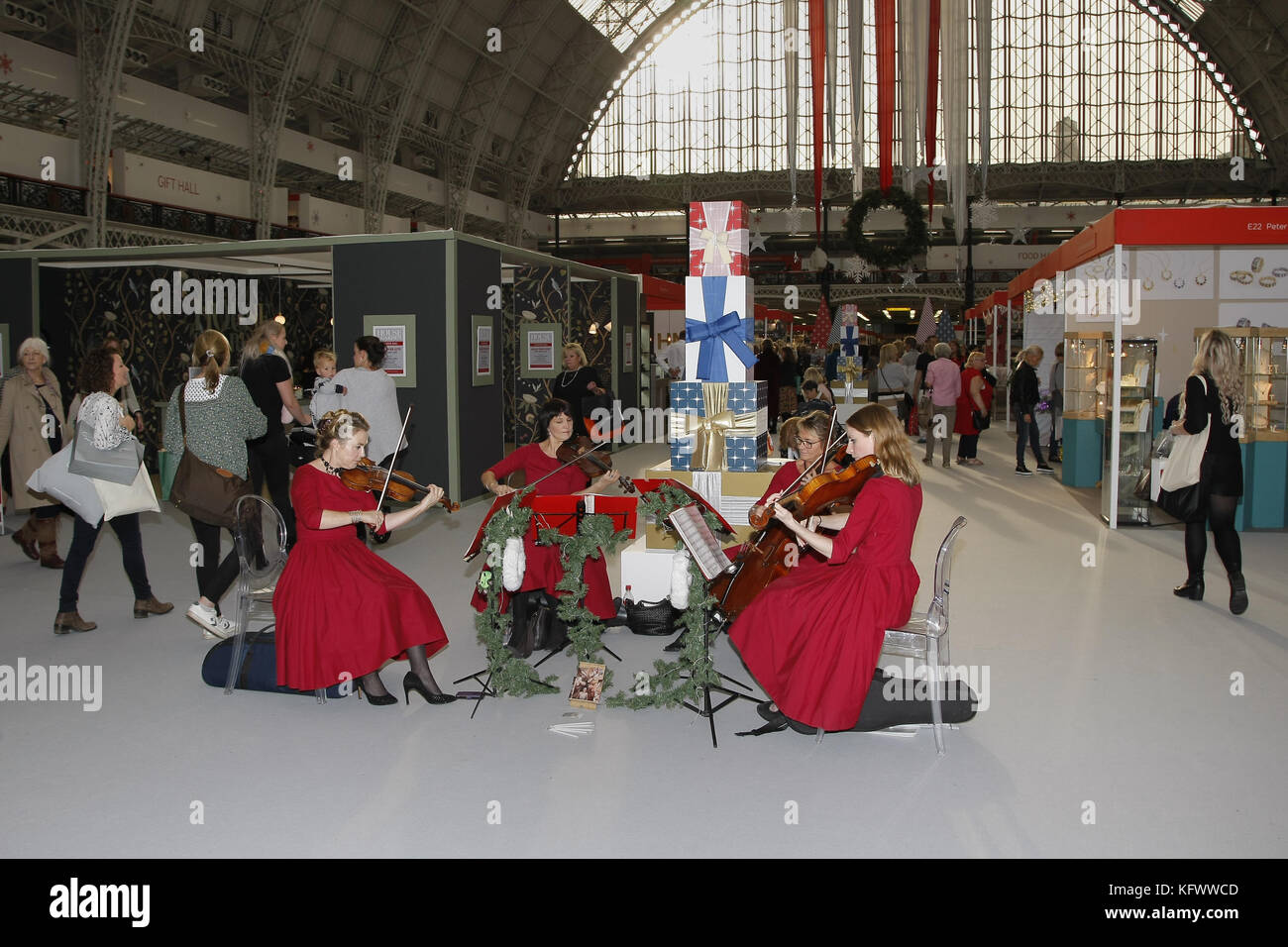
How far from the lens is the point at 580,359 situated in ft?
33.3

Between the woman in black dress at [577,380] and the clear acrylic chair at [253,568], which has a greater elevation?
the woman in black dress at [577,380]

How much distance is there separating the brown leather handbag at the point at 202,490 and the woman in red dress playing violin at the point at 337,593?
1.41 m

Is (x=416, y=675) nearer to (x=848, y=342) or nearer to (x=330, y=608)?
(x=330, y=608)

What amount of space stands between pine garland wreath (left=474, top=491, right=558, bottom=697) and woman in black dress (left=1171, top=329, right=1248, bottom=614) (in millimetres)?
3763

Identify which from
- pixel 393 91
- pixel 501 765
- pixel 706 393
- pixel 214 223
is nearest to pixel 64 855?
pixel 501 765

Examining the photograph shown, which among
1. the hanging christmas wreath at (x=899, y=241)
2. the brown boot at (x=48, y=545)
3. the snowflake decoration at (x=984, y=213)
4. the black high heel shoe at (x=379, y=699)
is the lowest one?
the black high heel shoe at (x=379, y=699)

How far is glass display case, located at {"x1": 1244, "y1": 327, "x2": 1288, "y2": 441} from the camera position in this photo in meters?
8.08

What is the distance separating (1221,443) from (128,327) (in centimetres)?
1087

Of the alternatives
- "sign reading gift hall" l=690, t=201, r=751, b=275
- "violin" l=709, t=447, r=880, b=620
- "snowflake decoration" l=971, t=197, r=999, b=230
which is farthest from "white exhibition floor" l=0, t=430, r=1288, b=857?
"snowflake decoration" l=971, t=197, r=999, b=230

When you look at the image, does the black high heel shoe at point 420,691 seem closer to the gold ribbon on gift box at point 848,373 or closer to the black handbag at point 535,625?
the black handbag at point 535,625

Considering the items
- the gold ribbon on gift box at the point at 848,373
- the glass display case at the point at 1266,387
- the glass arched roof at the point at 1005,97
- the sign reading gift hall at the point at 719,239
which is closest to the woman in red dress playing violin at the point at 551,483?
the sign reading gift hall at the point at 719,239

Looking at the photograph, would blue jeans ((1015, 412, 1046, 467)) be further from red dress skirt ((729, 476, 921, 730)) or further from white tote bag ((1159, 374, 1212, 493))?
red dress skirt ((729, 476, 921, 730))

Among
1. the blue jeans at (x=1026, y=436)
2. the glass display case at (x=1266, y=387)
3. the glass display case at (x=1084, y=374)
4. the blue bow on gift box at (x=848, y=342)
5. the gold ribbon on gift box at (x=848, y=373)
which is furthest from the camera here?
the blue bow on gift box at (x=848, y=342)

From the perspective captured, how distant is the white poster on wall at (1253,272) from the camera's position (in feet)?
32.4
